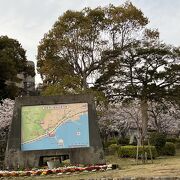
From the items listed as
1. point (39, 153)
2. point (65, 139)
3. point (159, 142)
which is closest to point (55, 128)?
point (65, 139)

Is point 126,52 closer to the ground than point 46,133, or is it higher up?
higher up

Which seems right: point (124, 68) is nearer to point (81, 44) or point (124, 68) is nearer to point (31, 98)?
point (81, 44)

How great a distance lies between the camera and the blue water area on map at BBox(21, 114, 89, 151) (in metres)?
19.0

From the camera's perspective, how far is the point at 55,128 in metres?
19.0

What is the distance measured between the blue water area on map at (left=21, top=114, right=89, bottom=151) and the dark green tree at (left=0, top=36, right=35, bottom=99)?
19.2m

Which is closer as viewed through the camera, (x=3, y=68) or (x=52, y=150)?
(x=52, y=150)

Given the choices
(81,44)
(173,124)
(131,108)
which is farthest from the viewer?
(173,124)

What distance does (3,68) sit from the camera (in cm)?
3747

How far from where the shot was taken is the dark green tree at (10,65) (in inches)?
1486

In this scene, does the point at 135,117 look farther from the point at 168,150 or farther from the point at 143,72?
the point at 168,150

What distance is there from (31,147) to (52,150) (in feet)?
3.22

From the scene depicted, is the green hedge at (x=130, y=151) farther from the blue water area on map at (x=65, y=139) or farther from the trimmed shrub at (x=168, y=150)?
the blue water area on map at (x=65, y=139)

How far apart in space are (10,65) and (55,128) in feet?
66.5

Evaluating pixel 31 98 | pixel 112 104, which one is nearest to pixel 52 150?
pixel 31 98
